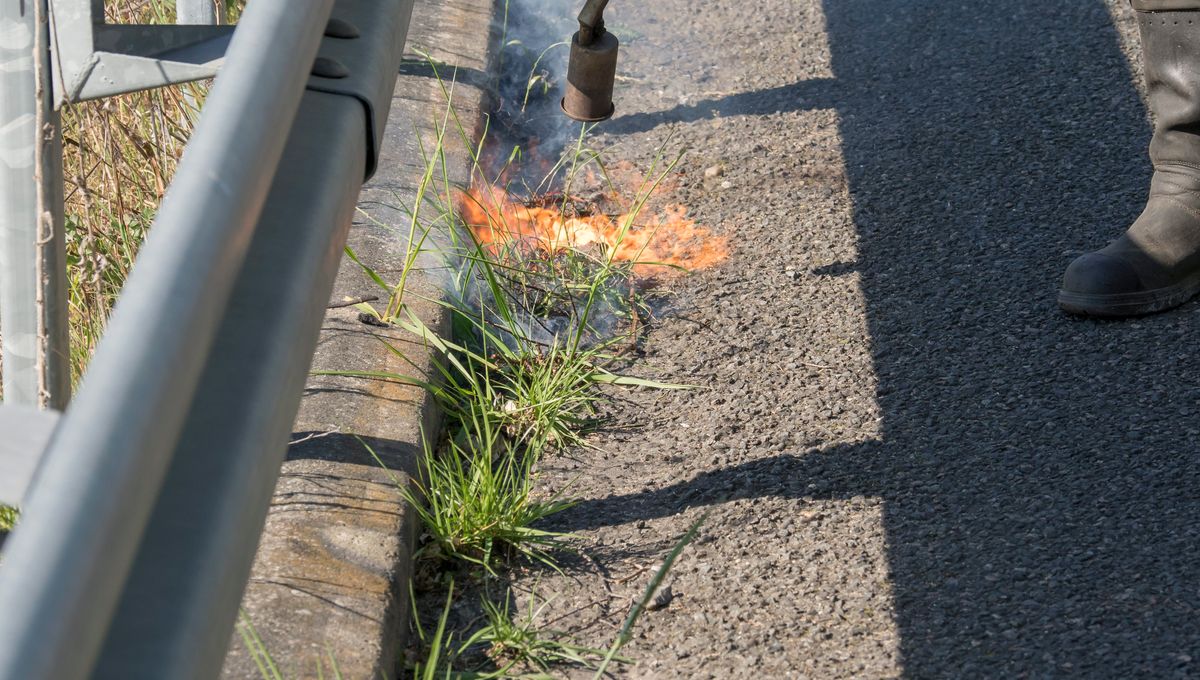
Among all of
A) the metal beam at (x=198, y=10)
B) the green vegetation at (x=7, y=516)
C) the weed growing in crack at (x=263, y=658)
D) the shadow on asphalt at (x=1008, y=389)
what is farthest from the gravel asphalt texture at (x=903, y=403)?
the metal beam at (x=198, y=10)

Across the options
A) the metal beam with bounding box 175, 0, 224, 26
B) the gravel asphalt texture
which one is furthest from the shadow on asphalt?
the metal beam with bounding box 175, 0, 224, 26

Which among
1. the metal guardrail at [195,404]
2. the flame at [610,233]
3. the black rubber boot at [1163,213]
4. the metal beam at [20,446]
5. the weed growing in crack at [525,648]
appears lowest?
the flame at [610,233]

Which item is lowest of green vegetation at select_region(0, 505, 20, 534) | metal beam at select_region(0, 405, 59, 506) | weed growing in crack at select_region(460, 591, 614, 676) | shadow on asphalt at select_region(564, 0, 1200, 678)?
green vegetation at select_region(0, 505, 20, 534)

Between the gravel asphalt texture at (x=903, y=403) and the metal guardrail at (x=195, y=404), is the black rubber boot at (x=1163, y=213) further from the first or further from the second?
the metal guardrail at (x=195, y=404)

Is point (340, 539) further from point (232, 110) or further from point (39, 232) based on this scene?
point (232, 110)

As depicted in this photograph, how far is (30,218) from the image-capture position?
166cm

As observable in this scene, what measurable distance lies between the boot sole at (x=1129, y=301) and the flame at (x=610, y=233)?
0.92m

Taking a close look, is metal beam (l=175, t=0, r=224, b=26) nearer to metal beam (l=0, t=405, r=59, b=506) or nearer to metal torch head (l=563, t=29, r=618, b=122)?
metal torch head (l=563, t=29, r=618, b=122)

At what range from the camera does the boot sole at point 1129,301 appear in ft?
9.68

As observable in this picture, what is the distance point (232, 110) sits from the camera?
3.01ft

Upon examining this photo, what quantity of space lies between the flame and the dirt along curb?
23 centimetres

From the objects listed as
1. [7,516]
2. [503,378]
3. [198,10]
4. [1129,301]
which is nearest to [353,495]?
[7,516]

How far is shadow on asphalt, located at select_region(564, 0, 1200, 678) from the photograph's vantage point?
6.99 feet

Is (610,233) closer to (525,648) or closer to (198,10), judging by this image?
(198,10)
